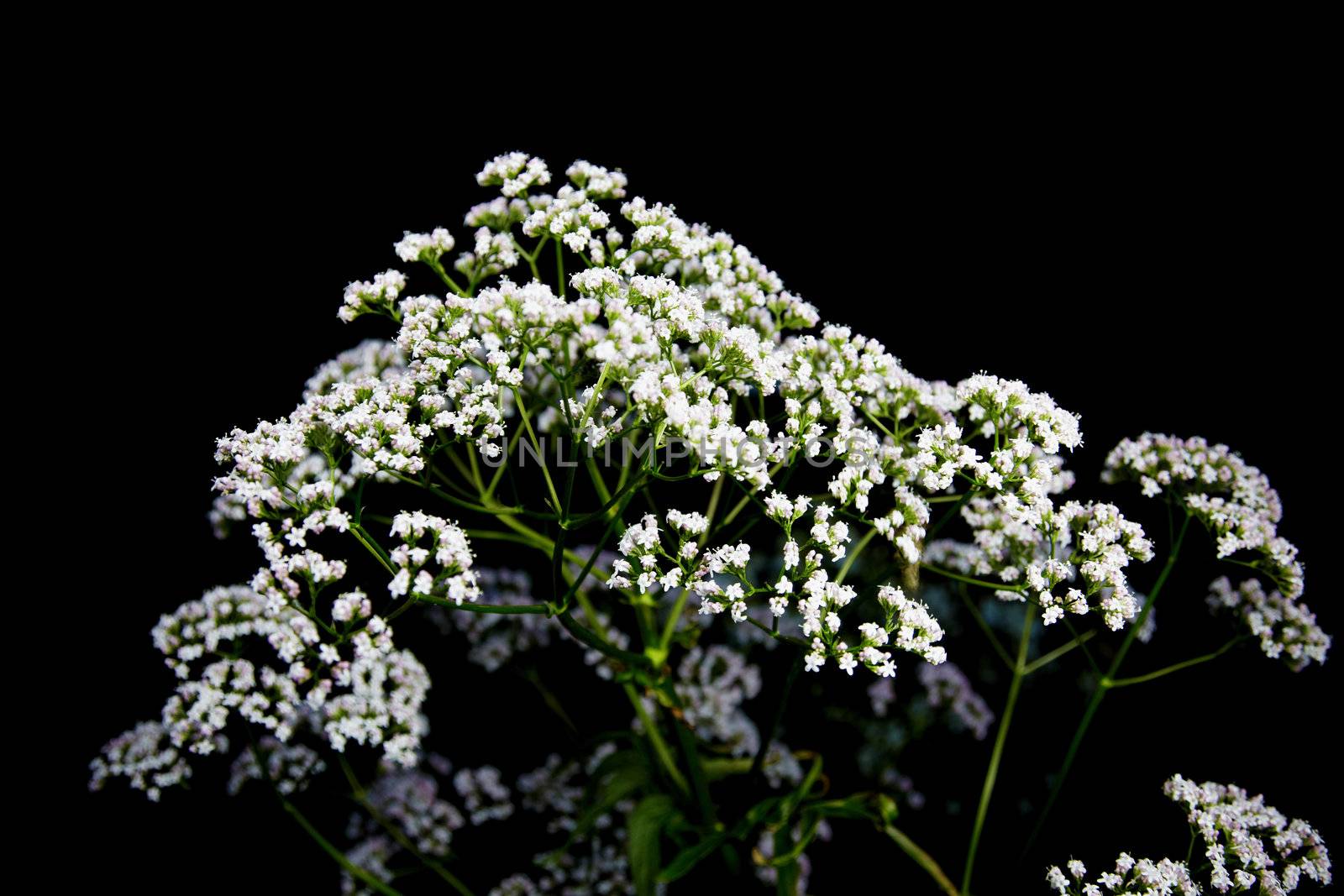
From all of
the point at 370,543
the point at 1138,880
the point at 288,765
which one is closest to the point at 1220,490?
the point at 1138,880

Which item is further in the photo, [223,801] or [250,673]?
[223,801]

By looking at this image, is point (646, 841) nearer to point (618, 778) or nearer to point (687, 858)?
point (687, 858)

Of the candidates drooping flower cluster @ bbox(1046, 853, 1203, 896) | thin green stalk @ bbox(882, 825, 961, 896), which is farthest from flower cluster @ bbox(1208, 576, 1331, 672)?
thin green stalk @ bbox(882, 825, 961, 896)

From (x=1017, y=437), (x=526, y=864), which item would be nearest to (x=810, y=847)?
(x=526, y=864)

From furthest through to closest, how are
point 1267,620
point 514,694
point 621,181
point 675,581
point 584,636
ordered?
point 514,694 < point 1267,620 < point 621,181 < point 584,636 < point 675,581

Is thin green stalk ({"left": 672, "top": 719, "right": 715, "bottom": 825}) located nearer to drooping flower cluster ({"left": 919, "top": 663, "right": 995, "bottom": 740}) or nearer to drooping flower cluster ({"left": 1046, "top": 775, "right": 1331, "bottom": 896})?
drooping flower cluster ({"left": 1046, "top": 775, "right": 1331, "bottom": 896})

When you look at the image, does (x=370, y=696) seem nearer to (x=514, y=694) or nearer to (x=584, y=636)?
(x=584, y=636)

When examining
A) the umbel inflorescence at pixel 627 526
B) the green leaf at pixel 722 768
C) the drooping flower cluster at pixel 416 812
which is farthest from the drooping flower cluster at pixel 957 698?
the drooping flower cluster at pixel 416 812
